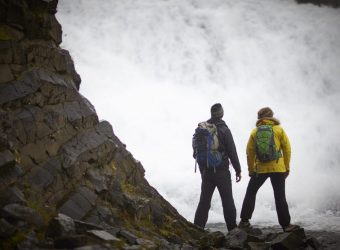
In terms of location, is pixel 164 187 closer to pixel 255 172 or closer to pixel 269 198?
pixel 269 198

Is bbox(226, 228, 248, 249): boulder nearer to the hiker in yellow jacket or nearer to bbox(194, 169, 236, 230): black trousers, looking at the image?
the hiker in yellow jacket

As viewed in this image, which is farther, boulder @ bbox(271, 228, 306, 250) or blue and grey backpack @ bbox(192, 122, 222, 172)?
blue and grey backpack @ bbox(192, 122, 222, 172)

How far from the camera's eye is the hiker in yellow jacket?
348 inches

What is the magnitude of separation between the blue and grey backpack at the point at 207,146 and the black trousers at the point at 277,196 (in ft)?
3.41

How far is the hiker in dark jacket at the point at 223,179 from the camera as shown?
955cm

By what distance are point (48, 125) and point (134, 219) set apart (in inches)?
99.8

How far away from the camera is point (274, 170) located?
8.88m

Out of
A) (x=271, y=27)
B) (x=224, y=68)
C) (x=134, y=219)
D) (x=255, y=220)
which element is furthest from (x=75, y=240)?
(x=271, y=27)

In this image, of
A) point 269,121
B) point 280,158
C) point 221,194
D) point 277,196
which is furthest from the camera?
point 221,194

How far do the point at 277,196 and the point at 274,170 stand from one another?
0.62 meters

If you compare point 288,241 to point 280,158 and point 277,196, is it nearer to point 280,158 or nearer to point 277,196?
point 277,196

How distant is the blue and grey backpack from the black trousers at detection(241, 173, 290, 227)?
3.41 ft

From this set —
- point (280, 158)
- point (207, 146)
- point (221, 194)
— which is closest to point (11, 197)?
point (207, 146)

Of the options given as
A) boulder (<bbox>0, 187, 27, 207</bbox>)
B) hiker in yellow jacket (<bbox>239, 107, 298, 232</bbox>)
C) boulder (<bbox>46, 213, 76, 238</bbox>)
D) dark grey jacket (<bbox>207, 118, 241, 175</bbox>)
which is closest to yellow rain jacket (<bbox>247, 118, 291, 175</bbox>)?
hiker in yellow jacket (<bbox>239, 107, 298, 232</bbox>)
